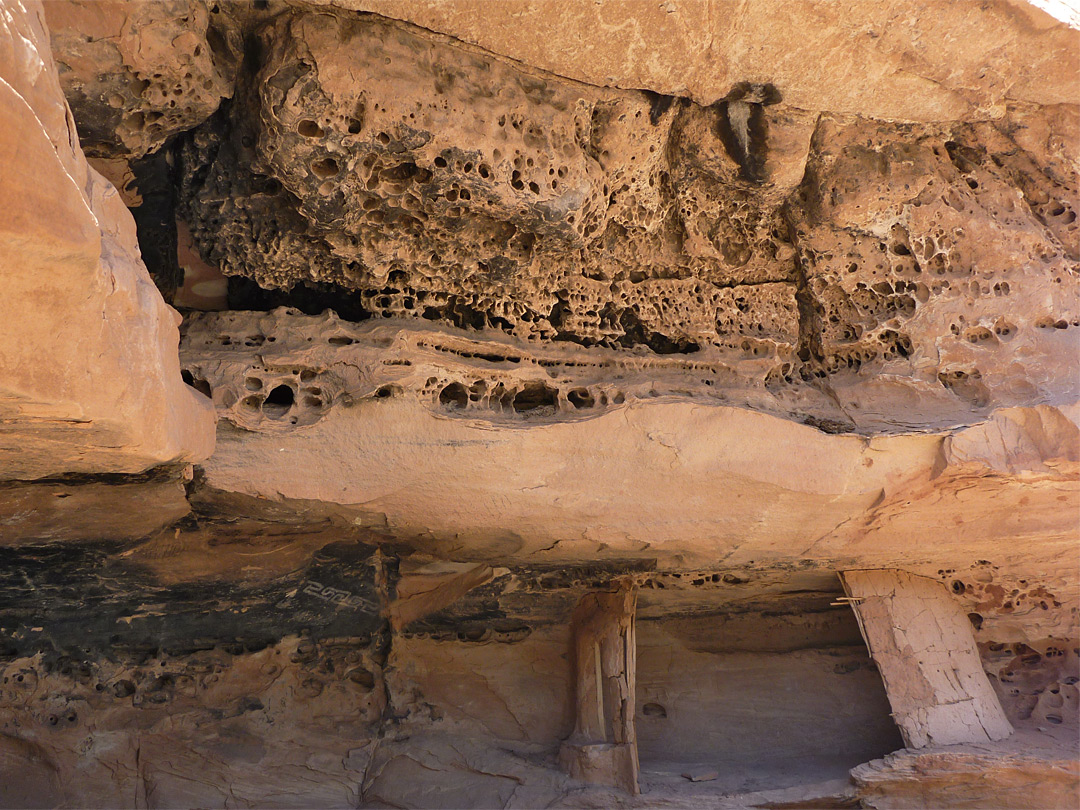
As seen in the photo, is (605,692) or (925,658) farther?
(605,692)

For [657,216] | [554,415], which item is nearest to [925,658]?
[554,415]

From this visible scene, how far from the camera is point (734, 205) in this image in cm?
332

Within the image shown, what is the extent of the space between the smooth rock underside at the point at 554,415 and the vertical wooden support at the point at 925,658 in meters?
0.02

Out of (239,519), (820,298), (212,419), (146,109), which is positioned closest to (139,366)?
(212,419)

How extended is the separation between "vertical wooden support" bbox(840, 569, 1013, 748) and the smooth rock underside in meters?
0.02

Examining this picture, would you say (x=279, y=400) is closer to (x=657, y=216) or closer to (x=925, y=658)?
(x=657, y=216)

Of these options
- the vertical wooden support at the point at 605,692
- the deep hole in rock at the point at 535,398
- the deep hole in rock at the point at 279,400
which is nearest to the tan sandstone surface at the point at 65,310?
the deep hole in rock at the point at 279,400

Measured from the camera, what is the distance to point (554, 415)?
3.06 m

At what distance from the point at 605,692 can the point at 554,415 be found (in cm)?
154

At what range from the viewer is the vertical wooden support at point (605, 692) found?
12.0 feet

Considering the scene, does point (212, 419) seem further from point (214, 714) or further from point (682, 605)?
point (682, 605)

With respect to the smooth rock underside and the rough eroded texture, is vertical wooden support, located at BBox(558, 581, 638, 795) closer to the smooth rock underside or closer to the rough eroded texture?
the smooth rock underside

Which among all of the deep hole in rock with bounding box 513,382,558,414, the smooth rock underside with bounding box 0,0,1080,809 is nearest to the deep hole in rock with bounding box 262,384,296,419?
the smooth rock underside with bounding box 0,0,1080,809

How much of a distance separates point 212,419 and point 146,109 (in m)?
0.90
